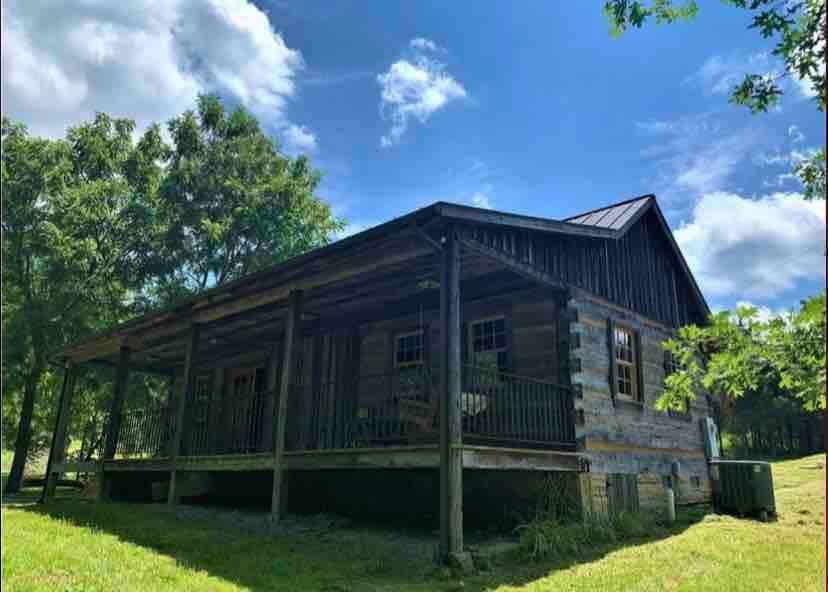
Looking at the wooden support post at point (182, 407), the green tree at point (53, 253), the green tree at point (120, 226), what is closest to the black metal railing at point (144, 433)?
the wooden support post at point (182, 407)

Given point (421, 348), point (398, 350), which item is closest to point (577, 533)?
point (421, 348)

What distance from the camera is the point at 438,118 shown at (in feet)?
59.4

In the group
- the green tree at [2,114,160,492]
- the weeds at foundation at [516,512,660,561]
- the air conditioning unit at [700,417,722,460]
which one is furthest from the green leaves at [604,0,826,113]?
the green tree at [2,114,160,492]

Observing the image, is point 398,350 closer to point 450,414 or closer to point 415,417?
point 415,417

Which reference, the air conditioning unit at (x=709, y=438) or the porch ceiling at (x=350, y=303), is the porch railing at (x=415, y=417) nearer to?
the porch ceiling at (x=350, y=303)

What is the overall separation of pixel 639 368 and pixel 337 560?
7.96m

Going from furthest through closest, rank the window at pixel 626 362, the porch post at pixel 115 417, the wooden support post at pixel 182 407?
the porch post at pixel 115 417 → the window at pixel 626 362 → the wooden support post at pixel 182 407

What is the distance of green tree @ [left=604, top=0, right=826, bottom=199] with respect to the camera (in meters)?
4.43

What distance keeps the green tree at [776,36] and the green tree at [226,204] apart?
23937 millimetres

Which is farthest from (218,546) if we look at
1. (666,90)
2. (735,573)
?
(666,90)

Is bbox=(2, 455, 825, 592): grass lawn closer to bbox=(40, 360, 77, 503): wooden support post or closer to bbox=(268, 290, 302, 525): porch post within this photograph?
bbox=(268, 290, 302, 525): porch post

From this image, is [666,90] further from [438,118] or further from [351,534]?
[351,534]

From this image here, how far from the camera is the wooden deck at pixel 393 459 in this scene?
27.6 ft

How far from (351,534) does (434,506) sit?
7.15ft
